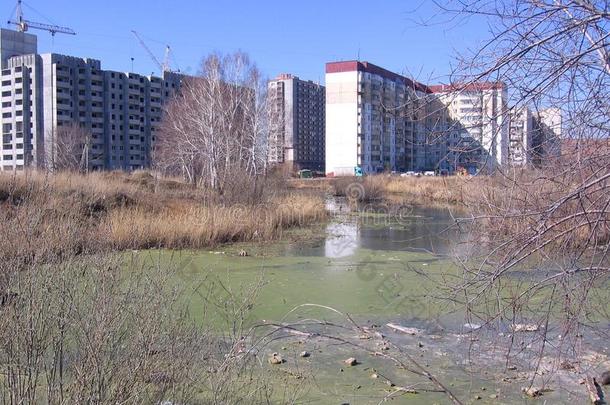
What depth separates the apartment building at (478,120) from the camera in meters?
3.29

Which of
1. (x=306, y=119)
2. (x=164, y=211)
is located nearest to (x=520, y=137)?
(x=164, y=211)

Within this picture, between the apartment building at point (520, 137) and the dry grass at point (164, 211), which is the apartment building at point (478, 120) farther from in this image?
the dry grass at point (164, 211)

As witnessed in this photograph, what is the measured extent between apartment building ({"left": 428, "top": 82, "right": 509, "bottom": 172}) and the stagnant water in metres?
0.70

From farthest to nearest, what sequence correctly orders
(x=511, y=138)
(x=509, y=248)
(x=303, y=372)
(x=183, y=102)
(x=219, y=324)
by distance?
(x=183, y=102) → (x=219, y=324) → (x=303, y=372) → (x=511, y=138) → (x=509, y=248)

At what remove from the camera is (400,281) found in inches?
346

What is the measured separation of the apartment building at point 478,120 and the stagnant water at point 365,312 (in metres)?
0.70

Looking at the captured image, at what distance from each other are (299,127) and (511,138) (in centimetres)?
6680

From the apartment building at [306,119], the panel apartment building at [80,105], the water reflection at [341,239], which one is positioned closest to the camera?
the water reflection at [341,239]

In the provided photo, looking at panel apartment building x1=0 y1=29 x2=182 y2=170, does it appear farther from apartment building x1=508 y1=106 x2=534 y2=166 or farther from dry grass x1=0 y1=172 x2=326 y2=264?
apartment building x1=508 y1=106 x2=534 y2=166

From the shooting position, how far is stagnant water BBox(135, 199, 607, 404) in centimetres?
442

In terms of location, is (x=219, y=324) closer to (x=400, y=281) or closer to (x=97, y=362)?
(x=97, y=362)

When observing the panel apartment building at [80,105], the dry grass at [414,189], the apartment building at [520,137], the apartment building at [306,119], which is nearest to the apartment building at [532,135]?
the apartment building at [520,137]

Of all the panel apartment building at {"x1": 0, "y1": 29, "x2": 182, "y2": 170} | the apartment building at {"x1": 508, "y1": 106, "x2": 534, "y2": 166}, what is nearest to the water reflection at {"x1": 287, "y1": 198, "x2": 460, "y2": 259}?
the apartment building at {"x1": 508, "y1": 106, "x2": 534, "y2": 166}

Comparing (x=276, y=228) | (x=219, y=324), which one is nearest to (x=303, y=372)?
(x=219, y=324)
